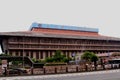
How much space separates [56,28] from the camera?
11481cm

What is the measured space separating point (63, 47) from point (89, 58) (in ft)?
99.0

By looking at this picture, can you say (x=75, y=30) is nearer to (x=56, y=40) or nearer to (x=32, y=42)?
(x=56, y=40)

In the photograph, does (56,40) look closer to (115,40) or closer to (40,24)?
(40,24)

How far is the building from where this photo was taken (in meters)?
89.1

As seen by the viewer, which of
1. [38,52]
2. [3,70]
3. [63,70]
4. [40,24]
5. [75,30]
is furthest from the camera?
[75,30]

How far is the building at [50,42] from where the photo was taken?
292ft

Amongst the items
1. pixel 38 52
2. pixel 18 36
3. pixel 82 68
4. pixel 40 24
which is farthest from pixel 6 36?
pixel 82 68

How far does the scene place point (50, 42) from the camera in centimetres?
9619

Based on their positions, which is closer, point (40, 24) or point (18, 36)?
point (18, 36)

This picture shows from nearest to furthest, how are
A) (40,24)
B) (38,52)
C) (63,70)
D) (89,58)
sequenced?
(63,70)
(89,58)
(38,52)
(40,24)

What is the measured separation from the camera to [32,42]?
92188mm

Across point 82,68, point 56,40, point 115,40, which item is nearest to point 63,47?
point 56,40

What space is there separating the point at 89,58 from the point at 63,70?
3183 centimetres

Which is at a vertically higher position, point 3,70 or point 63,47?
point 3,70
